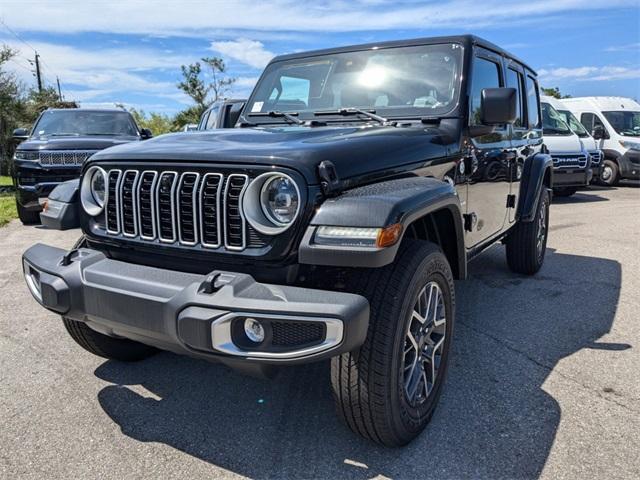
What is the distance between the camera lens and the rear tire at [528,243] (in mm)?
4973

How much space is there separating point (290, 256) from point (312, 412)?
0.99 meters

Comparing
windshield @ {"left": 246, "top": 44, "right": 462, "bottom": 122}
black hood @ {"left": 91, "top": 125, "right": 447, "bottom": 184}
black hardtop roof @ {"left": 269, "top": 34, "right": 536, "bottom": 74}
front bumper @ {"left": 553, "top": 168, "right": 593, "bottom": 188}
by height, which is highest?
black hardtop roof @ {"left": 269, "top": 34, "right": 536, "bottom": 74}

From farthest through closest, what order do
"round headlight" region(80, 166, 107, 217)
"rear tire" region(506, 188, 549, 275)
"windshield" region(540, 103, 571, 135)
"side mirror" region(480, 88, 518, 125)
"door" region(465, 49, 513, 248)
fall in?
"windshield" region(540, 103, 571, 135), "rear tire" region(506, 188, 549, 275), "door" region(465, 49, 513, 248), "side mirror" region(480, 88, 518, 125), "round headlight" region(80, 166, 107, 217)

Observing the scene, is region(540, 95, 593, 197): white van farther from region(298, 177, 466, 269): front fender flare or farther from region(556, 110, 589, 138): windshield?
region(298, 177, 466, 269): front fender flare

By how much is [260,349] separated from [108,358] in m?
1.68

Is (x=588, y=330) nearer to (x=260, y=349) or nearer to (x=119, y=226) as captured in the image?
(x=260, y=349)

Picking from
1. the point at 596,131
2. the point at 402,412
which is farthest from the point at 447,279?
the point at 596,131

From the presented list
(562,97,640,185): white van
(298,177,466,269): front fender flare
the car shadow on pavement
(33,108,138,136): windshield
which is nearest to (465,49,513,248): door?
the car shadow on pavement

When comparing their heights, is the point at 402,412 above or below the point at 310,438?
above

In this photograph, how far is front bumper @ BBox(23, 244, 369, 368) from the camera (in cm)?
191

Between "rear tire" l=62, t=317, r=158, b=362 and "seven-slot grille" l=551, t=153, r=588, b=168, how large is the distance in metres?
9.31

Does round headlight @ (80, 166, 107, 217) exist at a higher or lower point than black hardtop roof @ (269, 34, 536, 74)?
lower

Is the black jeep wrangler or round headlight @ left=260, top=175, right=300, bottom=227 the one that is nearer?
the black jeep wrangler

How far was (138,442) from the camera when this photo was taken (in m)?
2.52
